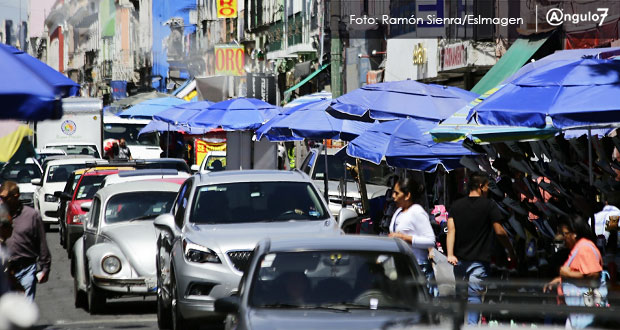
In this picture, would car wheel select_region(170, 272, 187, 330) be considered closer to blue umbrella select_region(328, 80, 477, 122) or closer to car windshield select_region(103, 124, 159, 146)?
blue umbrella select_region(328, 80, 477, 122)

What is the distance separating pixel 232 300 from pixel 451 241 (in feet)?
13.0

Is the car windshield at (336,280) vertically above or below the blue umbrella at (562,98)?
below

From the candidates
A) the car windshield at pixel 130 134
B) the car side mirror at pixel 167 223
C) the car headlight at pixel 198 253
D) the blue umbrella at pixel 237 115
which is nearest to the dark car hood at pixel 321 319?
the car headlight at pixel 198 253

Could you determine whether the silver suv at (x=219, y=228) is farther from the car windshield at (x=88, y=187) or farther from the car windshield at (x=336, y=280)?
the car windshield at (x=88, y=187)

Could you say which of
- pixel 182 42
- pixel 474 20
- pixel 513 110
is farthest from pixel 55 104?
pixel 182 42

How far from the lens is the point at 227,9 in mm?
61750

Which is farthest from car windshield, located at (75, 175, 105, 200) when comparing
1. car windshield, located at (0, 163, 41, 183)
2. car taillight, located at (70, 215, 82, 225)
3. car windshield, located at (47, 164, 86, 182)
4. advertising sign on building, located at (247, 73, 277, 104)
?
advertising sign on building, located at (247, 73, 277, 104)

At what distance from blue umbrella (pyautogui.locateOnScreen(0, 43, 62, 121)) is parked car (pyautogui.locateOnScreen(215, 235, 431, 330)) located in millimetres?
1682

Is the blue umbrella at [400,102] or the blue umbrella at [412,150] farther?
the blue umbrella at [400,102]

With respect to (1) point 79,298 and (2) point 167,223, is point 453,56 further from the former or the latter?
(2) point 167,223

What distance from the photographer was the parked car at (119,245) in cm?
1366

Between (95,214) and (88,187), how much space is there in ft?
22.5

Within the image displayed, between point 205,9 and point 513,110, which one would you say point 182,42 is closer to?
point 205,9

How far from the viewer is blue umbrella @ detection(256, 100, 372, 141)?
1880 centimetres
